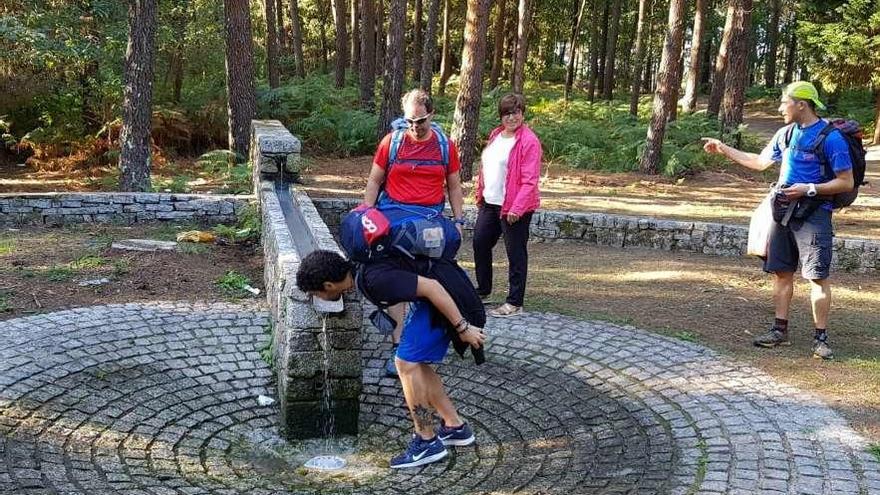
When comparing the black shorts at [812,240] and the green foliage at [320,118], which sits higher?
the green foliage at [320,118]

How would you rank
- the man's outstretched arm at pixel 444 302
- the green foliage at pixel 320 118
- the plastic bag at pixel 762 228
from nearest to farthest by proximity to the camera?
the man's outstretched arm at pixel 444 302 < the plastic bag at pixel 762 228 < the green foliage at pixel 320 118

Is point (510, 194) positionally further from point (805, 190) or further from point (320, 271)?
point (320, 271)

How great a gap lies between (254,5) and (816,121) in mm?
28819

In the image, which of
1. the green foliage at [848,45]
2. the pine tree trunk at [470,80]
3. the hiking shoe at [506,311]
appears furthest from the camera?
the green foliage at [848,45]

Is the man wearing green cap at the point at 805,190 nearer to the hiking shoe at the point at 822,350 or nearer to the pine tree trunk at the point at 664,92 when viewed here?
the hiking shoe at the point at 822,350

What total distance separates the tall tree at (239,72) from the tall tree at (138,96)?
246 cm

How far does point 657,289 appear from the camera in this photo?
7.79m

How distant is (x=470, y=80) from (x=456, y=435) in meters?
8.51

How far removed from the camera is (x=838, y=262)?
8766 mm

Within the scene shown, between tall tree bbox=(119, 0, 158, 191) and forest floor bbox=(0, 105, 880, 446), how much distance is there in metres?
2.54

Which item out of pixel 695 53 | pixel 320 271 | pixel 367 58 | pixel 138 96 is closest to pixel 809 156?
pixel 320 271

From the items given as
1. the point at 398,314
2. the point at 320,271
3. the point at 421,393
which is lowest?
the point at 421,393

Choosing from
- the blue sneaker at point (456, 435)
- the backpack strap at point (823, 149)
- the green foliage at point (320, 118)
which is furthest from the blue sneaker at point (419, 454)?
the green foliage at point (320, 118)

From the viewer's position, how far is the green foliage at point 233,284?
716cm
